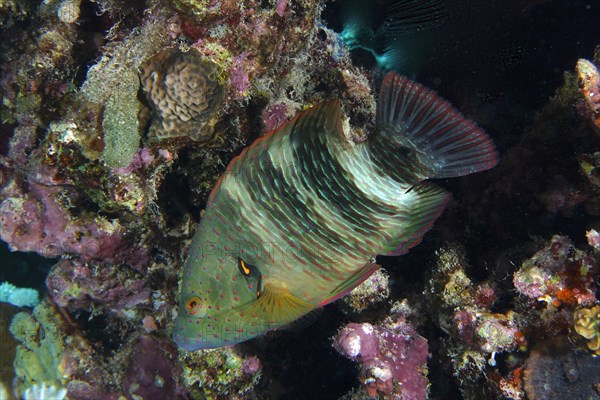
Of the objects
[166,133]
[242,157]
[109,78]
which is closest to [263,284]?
[242,157]

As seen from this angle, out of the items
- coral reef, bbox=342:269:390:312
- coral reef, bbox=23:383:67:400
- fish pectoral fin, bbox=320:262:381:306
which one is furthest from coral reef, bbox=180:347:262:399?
coral reef, bbox=23:383:67:400

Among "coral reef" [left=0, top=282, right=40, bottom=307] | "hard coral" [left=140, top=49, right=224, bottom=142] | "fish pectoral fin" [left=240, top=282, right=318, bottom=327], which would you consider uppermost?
"hard coral" [left=140, top=49, right=224, bottom=142]

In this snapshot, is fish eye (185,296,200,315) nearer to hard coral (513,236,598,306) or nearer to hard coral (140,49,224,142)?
hard coral (140,49,224,142)

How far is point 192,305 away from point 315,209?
3.61ft

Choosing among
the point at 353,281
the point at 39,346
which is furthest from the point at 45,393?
the point at 353,281

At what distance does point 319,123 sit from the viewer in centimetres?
244

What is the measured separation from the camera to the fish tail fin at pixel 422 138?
2340 mm

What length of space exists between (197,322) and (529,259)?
267 cm

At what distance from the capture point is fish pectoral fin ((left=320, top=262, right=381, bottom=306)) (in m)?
2.54

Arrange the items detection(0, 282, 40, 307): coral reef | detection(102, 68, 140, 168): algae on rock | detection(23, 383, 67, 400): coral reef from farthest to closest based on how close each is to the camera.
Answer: detection(0, 282, 40, 307): coral reef < detection(23, 383, 67, 400): coral reef < detection(102, 68, 140, 168): algae on rock

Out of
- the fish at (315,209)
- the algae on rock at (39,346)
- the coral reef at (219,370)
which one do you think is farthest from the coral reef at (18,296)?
the fish at (315,209)

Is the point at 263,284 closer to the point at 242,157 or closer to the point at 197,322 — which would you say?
the point at 197,322

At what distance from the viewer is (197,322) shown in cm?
264

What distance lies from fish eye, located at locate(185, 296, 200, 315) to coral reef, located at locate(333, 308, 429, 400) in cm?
145
